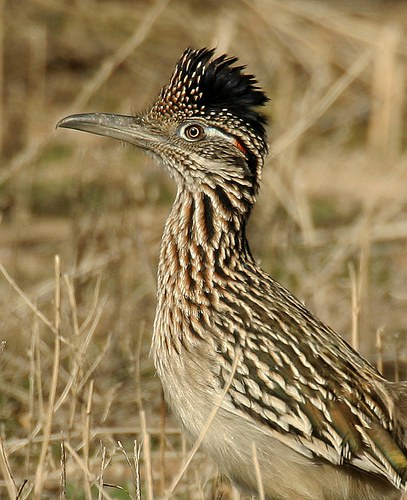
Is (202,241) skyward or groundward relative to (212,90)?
groundward

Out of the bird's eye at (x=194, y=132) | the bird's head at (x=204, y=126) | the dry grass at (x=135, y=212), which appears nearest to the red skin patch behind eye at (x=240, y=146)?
the bird's head at (x=204, y=126)

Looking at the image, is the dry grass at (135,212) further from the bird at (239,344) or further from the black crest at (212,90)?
the black crest at (212,90)

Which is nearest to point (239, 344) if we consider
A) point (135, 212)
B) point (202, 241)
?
point (202, 241)

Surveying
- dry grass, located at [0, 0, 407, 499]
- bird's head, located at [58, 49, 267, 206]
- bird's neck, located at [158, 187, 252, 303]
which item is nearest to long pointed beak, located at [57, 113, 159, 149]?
bird's head, located at [58, 49, 267, 206]

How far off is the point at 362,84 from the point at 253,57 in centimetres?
156

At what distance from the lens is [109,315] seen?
823 cm

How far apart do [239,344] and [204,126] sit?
109cm

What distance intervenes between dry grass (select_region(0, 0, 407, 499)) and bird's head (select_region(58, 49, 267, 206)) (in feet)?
2.57

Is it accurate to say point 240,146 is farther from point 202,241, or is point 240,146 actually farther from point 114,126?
point 114,126

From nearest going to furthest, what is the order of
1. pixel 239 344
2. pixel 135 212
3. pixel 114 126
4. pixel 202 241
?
1. pixel 239 344
2. pixel 202 241
3. pixel 114 126
4. pixel 135 212

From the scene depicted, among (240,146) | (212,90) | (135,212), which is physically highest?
(212,90)

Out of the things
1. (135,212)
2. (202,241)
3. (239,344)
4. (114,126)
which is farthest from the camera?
(135,212)

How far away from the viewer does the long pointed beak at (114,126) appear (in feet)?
17.6

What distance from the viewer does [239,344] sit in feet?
16.1
